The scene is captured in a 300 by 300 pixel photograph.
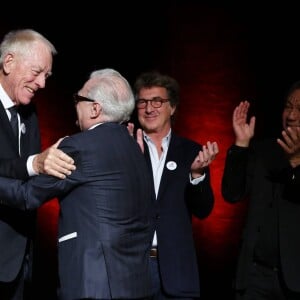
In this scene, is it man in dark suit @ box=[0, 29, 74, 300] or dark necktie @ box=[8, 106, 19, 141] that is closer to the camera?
man in dark suit @ box=[0, 29, 74, 300]

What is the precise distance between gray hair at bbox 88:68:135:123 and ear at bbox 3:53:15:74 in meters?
0.38

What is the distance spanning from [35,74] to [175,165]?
86 cm

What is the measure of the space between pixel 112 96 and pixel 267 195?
39.9 inches

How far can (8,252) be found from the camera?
2635 millimetres

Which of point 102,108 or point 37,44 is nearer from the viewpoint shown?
point 102,108

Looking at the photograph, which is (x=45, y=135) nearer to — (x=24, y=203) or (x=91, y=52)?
(x=91, y=52)

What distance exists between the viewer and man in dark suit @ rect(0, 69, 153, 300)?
7.91 ft

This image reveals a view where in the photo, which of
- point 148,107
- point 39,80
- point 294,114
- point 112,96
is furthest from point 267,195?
point 39,80

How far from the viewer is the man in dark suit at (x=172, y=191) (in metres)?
3.08

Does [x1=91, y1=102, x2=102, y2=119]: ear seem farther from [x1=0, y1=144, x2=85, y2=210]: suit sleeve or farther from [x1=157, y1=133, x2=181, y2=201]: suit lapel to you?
[x1=157, y1=133, x2=181, y2=201]: suit lapel

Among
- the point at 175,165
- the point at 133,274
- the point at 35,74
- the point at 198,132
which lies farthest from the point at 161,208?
the point at 198,132

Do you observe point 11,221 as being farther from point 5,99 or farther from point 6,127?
point 5,99

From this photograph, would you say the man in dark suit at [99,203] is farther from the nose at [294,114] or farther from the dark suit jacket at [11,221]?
the nose at [294,114]

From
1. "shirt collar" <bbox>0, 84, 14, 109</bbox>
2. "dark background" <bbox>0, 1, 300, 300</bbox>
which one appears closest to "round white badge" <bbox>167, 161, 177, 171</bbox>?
"shirt collar" <bbox>0, 84, 14, 109</bbox>
